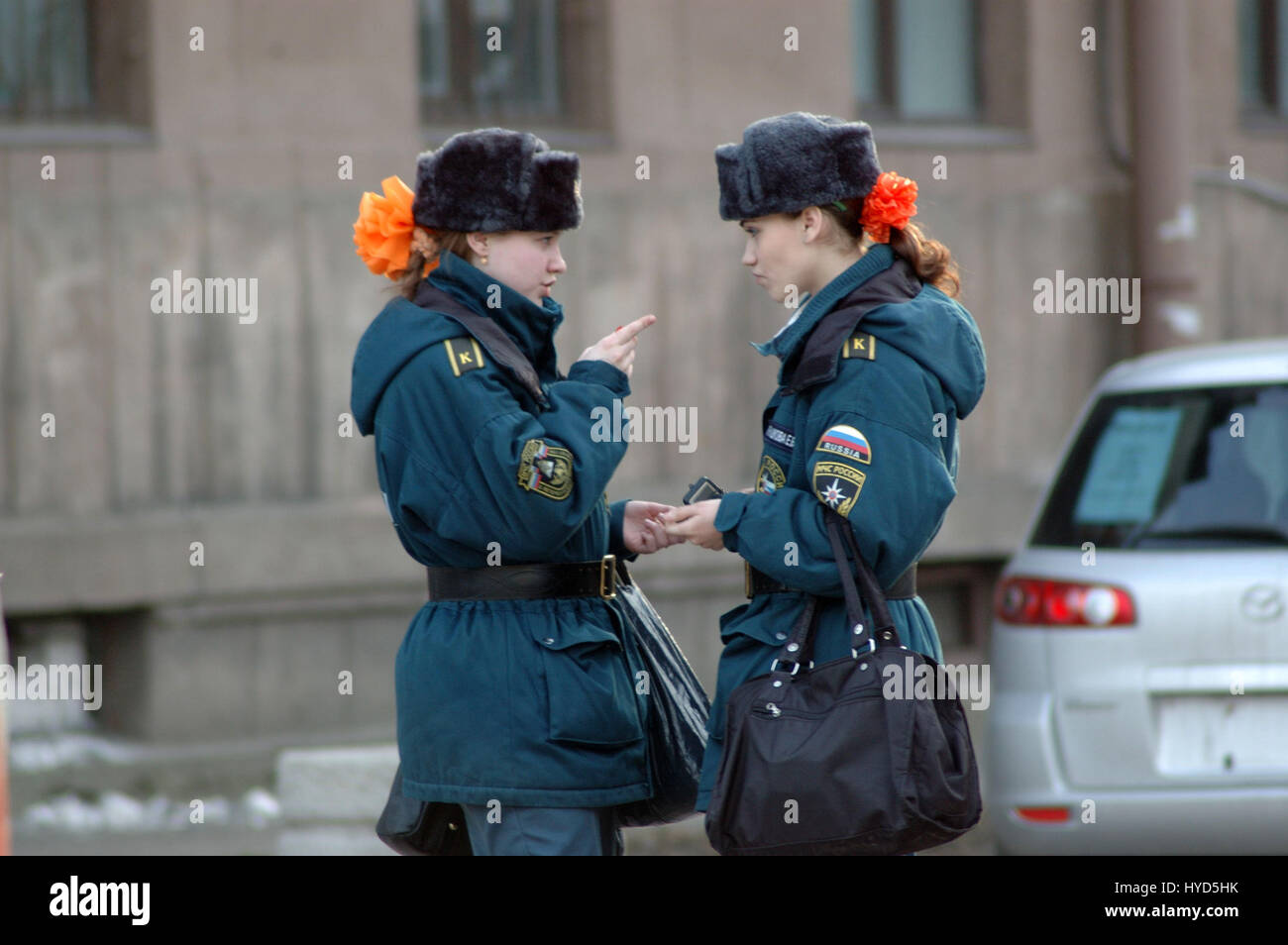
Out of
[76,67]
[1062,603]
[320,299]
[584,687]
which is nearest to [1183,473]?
[1062,603]

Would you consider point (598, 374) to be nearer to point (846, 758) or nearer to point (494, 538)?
point (494, 538)

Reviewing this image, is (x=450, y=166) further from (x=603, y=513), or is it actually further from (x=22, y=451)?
(x=22, y=451)

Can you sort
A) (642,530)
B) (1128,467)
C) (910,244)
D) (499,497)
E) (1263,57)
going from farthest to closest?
(1263,57) → (1128,467) → (642,530) → (910,244) → (499,497)

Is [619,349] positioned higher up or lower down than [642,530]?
higher up

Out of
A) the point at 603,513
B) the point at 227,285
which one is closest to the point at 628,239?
the point at 227,285

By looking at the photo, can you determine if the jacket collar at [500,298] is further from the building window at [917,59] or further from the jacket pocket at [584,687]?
the building window at [917,59]

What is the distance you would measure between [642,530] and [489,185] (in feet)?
2.66

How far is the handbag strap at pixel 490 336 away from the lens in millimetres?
3443

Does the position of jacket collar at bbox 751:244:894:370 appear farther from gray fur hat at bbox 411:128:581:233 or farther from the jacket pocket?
the jacket pocket

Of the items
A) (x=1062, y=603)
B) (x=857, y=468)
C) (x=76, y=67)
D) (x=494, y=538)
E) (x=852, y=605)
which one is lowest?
(x=1062, y=603)

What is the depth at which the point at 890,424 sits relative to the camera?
321 cm

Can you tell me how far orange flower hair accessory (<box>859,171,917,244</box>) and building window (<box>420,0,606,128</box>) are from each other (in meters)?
5.04

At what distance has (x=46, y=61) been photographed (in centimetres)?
749

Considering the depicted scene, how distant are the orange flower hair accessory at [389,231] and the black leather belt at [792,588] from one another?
0.87 m
